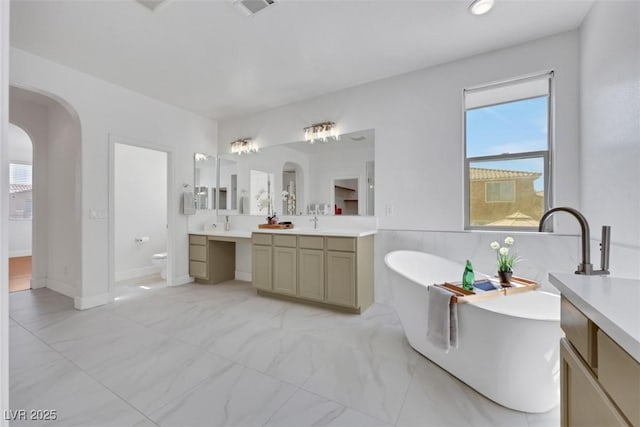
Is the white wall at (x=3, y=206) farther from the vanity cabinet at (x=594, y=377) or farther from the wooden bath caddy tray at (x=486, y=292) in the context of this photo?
the wooden bath caddy tray at (x=486, y=292)

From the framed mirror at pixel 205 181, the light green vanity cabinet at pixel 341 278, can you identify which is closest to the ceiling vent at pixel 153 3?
the framed mirror at pixel 205 181

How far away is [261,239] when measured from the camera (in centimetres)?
365

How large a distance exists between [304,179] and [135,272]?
3.45 m

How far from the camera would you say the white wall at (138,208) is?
4750 millimetres

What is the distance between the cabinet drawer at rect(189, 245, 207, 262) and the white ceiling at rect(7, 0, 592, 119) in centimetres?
232

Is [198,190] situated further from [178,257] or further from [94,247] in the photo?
[94,247]

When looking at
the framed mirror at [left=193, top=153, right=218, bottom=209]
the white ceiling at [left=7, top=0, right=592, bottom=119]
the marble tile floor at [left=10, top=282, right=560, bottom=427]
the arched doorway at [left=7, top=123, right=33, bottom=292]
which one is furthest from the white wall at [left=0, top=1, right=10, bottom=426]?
the arched doorway at [left=7, top=123, right=33, bottom=292]

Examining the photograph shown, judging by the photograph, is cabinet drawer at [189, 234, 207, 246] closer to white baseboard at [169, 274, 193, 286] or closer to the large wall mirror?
white baseboard at [169, 274, 193, 286]

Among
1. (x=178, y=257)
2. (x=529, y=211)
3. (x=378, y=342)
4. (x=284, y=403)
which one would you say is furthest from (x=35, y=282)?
(x=529, y=211)

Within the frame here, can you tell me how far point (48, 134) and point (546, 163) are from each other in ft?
20.7

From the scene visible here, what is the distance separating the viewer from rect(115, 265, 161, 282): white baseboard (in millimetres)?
4641

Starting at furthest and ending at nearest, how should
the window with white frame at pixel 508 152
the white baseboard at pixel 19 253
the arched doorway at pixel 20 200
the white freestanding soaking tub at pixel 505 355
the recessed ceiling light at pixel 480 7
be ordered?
the white baseboard at pixel 19 253 < the arched doorway at pixel 20 200 < the window with white frame at pixel 508 152 < the recessed ceiling light at pixel 480 7 < the white freestanding soaking tub at pixel 505 355

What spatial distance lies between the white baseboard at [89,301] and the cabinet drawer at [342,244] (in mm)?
2815

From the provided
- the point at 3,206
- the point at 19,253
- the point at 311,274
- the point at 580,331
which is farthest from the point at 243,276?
the point at 19,253
